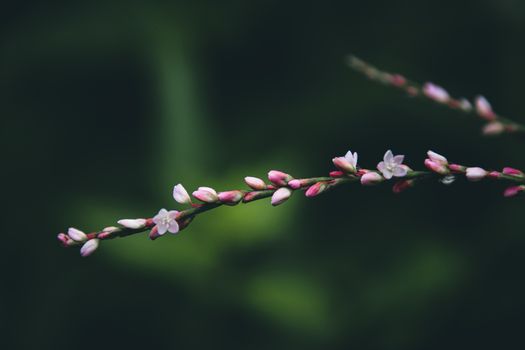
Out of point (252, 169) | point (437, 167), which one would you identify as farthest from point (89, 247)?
point (252, 169)

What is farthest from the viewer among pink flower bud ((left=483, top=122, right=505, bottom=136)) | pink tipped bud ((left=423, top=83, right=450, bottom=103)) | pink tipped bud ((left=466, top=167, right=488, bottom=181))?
pink tipped bud ((left=423, top=83, right=450, bottom=103))

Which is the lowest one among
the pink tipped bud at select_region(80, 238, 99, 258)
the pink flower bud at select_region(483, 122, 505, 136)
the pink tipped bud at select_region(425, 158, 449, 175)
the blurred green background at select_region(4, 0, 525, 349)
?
the blurred green background at select_region(4, 0, 525, 349)

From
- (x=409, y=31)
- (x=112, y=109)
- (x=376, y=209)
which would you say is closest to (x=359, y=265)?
(x=376, y=209)

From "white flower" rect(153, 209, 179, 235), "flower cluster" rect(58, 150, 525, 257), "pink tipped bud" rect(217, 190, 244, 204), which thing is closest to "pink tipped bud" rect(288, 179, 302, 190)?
"flower cluster" rect(58, 150, 525, 257)

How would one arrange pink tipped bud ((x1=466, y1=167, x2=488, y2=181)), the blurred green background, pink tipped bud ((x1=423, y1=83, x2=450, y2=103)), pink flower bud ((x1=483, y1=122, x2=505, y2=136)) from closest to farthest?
pink tipped bud ((x1=466, y1=167, x2=488, y2=181)) < pink flower bud ((x1=483, y1=122, x2=505, y2=136)) < pink tipped bud ((x1=423, y1=83, x2=450, y2=103)) < the blurred green background

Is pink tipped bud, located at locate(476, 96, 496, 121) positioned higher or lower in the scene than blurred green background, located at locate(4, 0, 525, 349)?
higher

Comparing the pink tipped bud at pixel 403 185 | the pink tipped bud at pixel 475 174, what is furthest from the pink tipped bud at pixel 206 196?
the pink tipped bud at pixel 475 174

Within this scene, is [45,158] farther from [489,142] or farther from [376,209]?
[489,142]

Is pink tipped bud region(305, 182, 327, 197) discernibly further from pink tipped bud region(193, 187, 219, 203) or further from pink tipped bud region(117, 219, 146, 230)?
pink tipped bud region(117, 219, 146, 230)
